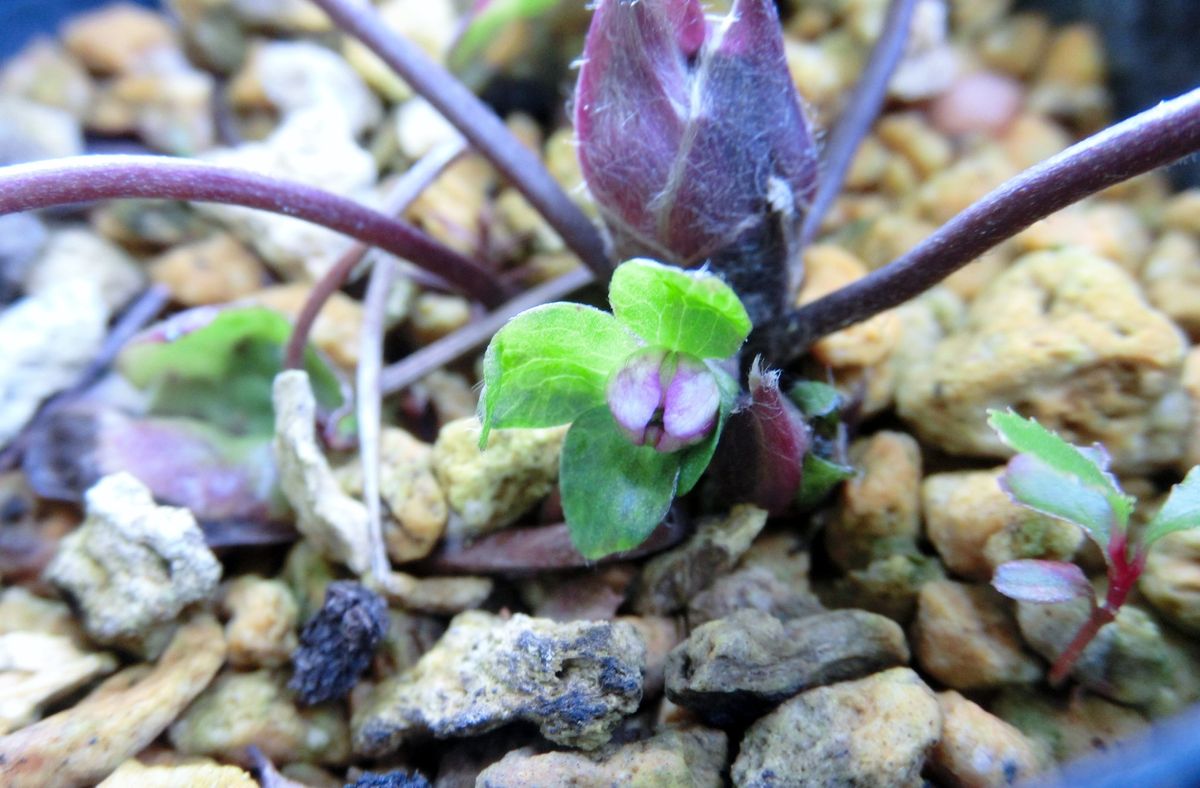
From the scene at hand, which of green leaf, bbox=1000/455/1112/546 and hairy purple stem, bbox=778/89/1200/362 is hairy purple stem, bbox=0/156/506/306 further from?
green leaf, bbox=1000/455/1112/546

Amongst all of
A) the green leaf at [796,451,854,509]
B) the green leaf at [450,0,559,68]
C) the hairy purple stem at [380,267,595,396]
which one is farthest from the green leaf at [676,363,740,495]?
the green leaf at [450,0,559,68]

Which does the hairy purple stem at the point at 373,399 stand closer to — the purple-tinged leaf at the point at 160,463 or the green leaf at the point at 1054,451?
the purple-tinged leaf at the point at 160,463

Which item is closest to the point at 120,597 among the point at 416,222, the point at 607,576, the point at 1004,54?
the point at 607,576

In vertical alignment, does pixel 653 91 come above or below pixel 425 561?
above

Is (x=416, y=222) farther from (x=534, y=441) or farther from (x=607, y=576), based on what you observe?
(x=607, y=576)

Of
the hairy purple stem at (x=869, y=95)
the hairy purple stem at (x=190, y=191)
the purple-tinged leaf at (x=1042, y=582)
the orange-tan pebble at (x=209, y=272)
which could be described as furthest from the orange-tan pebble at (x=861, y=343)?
the orange-tan pebble at (x=209, y=272)

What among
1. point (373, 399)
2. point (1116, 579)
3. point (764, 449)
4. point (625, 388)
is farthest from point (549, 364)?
point (1116, 579)

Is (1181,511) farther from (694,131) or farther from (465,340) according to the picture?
(465,340)
